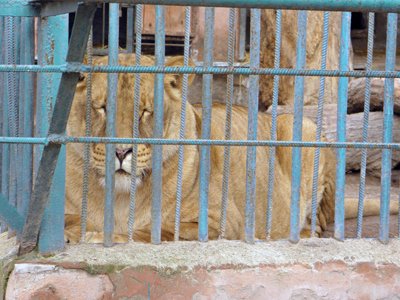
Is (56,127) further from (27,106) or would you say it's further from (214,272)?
(214,272)

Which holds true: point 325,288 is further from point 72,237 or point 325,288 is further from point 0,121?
point 0,121

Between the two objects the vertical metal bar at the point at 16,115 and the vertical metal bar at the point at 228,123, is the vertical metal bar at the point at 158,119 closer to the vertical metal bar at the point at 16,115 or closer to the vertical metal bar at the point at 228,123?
the vertical metal bar at the point at 228,123

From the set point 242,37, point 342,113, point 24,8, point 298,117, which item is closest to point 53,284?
point 24,8

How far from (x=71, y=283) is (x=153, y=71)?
77 centimetres

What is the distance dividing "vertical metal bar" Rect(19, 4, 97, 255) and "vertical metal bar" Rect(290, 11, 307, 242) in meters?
0.86

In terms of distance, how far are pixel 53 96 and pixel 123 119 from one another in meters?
0.72

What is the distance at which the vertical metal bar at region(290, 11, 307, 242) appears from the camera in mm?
3053

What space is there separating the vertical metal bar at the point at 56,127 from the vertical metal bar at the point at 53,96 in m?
0.05

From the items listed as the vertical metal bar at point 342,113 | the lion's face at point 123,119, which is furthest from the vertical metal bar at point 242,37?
the vertical metal bar at point 342,113

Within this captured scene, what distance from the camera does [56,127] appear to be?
2.64 m

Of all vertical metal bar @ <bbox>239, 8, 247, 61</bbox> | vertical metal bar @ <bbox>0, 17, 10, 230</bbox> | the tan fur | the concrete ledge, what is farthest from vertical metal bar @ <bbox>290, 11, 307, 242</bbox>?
vertical metal bar @ <bbox>239, 8, 247, 61</bbox>

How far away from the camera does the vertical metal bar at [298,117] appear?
3.05 meters

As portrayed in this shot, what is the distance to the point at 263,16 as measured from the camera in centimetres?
708

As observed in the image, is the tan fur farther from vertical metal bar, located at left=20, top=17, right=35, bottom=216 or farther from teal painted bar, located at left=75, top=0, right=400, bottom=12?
teal painted bar, located at left=75, top=0, right=400, bottom=12
